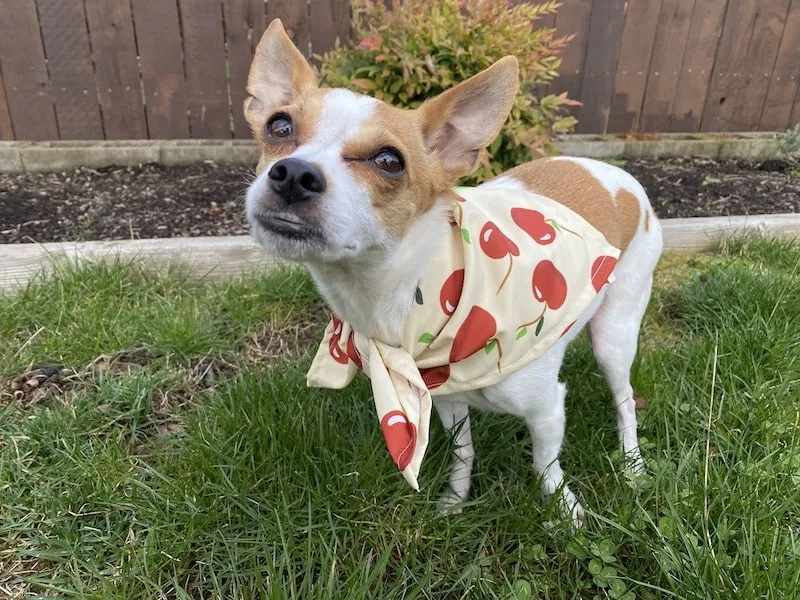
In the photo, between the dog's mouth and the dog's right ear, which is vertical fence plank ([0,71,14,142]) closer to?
the dog's right ear

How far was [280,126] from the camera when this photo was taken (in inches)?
69.3

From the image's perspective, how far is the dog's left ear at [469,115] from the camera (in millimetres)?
1837

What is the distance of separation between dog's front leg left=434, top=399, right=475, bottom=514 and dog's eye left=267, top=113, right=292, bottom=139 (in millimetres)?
1152

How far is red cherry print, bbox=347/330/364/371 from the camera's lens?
2.07 meters

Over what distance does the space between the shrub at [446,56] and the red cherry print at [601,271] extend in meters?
1.49

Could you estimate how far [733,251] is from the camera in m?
4.06

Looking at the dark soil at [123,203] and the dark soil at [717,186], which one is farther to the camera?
the dark soil at [717,186]

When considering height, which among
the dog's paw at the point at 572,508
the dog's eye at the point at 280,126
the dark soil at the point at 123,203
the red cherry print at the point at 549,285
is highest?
Result: the dog's eye at the point at 280,126

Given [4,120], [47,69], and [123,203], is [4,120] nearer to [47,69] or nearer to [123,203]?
[47,69]

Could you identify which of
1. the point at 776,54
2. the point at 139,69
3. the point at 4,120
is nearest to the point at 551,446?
the point at 139,69

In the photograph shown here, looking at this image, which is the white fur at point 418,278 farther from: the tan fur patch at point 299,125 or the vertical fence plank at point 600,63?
the vertical fence plank at point 600,63

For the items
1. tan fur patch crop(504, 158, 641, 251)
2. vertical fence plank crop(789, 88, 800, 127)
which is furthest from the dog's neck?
vertical fence plank crop(789, 88, 800, 127)

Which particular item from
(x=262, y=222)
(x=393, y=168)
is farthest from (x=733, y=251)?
(x=262, y=222)

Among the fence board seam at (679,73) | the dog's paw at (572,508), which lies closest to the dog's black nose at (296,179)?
the dog's paw at (572,508)
